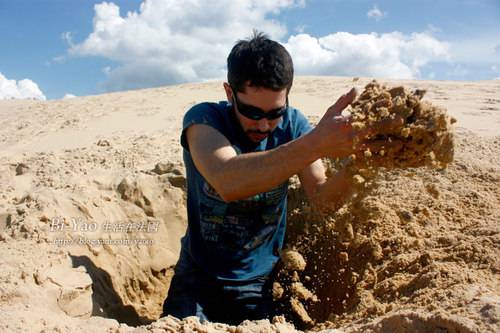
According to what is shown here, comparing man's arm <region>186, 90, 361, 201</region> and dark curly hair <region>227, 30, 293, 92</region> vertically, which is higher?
dark curly hair <region>227, 30, 293, 92</region>

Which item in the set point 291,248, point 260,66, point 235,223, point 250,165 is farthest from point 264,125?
point 291,248

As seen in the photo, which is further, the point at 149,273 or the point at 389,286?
the point at 149,273

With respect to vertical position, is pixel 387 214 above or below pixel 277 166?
below

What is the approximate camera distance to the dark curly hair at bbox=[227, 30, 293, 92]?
A: 2.06 meters

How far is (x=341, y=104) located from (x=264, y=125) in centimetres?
58

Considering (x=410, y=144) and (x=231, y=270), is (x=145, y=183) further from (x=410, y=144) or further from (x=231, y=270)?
(x=410, y=144)

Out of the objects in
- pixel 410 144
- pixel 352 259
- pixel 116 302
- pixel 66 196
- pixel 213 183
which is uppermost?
pixel 410 144

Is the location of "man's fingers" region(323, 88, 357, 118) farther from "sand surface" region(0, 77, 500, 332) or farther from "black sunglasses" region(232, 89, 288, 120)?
"sand surface" region(0, 77, 500, 332)

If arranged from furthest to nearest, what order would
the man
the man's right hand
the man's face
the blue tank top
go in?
1. the blue tank top
2. the man's face
3. the man
4. the man's right hand

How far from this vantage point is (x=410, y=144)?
166cm

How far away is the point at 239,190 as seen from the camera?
71.1 inches

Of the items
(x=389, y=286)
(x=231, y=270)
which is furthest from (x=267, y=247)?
(x=389, y=286)

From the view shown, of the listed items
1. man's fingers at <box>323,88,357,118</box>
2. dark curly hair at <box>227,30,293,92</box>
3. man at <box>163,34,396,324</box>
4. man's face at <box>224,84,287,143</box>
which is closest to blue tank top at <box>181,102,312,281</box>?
man at <box>163,34,396,324</box>

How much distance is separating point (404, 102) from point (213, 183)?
32.2 inches
